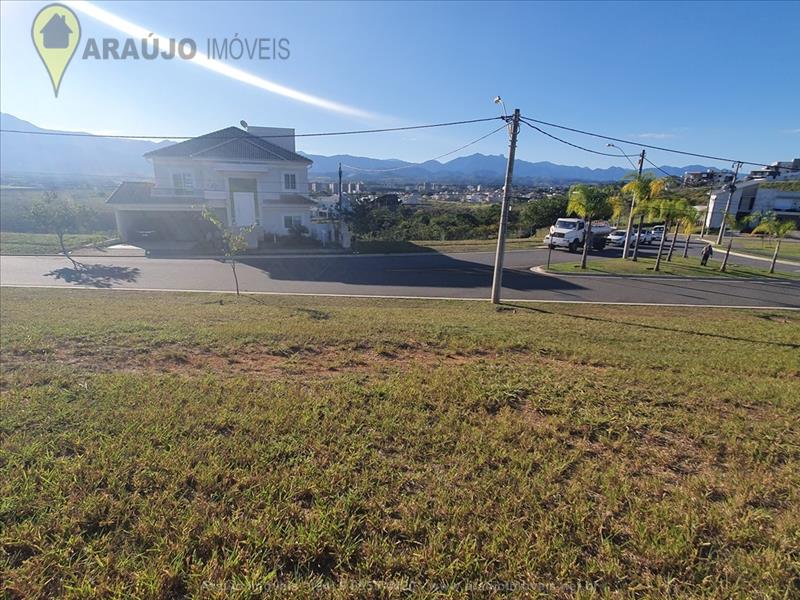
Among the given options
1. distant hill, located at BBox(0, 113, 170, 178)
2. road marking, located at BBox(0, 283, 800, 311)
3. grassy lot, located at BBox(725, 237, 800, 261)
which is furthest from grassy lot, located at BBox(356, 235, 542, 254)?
distant hill, located at BBox(0, 113, 170, 178)

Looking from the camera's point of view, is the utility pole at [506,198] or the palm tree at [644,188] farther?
the palm tree at [644,188]

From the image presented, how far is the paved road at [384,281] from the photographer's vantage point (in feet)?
49.6

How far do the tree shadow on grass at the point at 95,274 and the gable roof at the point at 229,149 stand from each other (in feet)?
40.9

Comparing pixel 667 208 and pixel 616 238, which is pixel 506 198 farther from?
pixel 616 238

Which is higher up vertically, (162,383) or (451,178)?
(451,178)

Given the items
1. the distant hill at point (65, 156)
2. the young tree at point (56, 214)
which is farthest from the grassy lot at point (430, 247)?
the distant hill at point (65, 156)

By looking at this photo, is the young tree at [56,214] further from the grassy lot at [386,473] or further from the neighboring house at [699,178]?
the neighboring house at [699,178]

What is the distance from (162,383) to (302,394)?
5.52 feet

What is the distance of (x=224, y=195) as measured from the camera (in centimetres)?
2866

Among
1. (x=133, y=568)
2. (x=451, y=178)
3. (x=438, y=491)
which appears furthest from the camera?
(x=451, y=178)

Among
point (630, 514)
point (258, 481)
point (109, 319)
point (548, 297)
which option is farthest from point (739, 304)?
point (109, 319)

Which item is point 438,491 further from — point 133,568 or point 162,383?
point 162,383

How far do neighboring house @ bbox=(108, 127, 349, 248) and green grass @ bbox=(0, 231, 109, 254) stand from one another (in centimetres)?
258

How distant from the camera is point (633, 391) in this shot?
4.63 m
